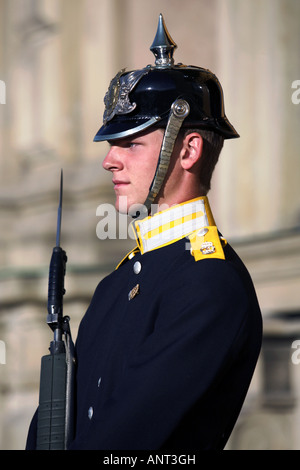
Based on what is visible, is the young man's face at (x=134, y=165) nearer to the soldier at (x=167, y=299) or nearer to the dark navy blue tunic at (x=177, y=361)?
the soldier at (x=167, y=299)

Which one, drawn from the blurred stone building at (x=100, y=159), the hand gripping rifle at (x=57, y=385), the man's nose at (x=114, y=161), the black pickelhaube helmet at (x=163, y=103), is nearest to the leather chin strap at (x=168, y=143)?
the black pickelhaube helmet at (x=163, y=103)

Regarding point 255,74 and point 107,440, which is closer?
point 107,440

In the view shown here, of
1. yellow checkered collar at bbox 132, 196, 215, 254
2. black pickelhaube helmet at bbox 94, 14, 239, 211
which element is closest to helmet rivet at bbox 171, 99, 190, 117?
black pickelhaube helmet at bbox 94, 14, 239, 211

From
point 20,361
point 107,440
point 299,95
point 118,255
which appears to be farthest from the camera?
point 118,255

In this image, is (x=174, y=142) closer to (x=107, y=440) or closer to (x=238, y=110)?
(x=107, y=440)

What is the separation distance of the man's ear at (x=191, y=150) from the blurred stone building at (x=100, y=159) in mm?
3178

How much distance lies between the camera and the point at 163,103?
2801mm

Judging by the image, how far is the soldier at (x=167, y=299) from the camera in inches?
96.6

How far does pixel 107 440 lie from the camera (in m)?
2.46

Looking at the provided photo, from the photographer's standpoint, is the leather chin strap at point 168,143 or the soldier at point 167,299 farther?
the leather chin strap at point 168,143

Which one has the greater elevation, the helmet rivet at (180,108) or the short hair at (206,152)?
the helmet rivet at (180,108)
